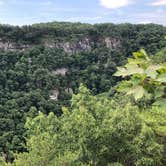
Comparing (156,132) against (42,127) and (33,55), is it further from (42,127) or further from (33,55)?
(33,55)

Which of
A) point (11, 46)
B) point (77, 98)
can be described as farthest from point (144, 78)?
point (11, 46)

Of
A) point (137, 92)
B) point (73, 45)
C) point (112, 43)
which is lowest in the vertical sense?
point (73, 45)

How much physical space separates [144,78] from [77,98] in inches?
322

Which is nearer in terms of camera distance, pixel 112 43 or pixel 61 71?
pixel 61 71

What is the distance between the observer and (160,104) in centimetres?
124

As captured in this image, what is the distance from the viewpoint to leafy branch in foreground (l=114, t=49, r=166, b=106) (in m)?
1.23

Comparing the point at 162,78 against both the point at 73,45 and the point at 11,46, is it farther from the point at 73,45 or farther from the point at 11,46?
the point at 73,45

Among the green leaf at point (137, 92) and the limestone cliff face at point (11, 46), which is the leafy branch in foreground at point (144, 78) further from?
the limestone cliff face at point (11, 46)

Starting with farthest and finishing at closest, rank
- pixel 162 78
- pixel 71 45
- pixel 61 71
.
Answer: pixel 71 45 → pixel 61 71 → pixel 162 78

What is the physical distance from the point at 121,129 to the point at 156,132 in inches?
65.0

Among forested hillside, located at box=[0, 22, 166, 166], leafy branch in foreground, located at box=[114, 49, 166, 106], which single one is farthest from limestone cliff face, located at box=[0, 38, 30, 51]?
leafy branch in foreground, located at box=[114, 49, 166, 106]

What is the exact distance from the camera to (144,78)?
1256 mm

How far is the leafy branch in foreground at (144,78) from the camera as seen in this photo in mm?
1233

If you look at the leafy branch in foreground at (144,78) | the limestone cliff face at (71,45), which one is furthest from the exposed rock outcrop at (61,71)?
the leafy branch in foreground at (144,78)
